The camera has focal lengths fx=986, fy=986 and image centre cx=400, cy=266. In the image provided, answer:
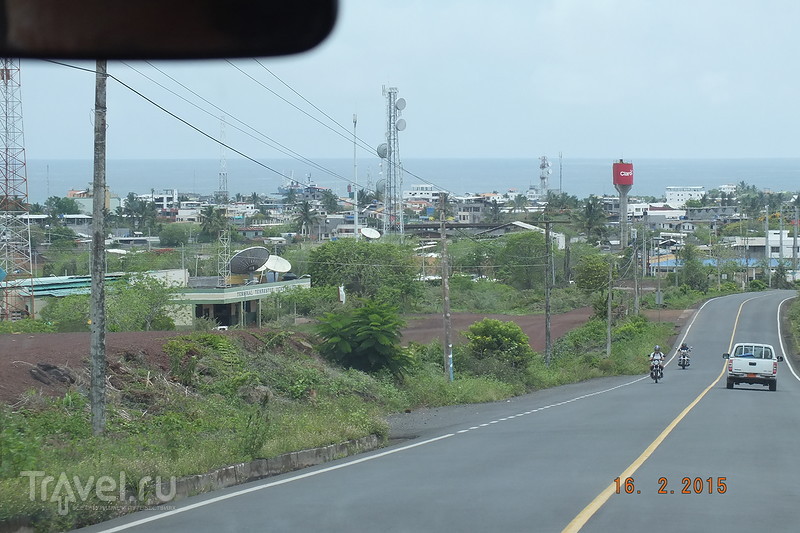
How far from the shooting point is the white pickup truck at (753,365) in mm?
34906

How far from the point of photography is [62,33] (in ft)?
9.73

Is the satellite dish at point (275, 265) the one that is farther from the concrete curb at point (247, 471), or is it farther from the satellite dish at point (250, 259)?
the concrete curb at point (247, 471)

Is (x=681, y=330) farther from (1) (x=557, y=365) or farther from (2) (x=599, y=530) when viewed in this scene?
(2) (x=599, y=530)

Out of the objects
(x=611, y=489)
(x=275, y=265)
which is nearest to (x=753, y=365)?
(x=611, y=489)

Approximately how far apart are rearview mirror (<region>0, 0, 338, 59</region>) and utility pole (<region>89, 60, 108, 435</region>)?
42.4ft

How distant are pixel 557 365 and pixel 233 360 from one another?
26.8 metres

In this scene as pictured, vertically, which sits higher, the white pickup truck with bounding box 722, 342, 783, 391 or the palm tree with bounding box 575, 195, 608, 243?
the palm tree with bounding box 575, 195, 608, 243

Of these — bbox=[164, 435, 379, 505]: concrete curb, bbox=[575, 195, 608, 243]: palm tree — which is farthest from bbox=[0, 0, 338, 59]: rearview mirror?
bbox=[575, 195, 608, 243]: palm tree

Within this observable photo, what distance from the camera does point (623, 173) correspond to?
131000 millimetres

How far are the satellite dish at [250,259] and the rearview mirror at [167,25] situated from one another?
60797 mm

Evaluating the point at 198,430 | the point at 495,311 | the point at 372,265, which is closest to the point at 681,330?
the point at 495,311

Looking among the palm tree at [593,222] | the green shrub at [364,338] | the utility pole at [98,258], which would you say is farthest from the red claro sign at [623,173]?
the utility pole at [98,258]

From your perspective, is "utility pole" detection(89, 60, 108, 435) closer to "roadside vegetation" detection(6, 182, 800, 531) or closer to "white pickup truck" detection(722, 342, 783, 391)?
"roadside vegetation" detection(6, 182, 800, 531)

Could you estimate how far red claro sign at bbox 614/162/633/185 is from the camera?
427 feet
